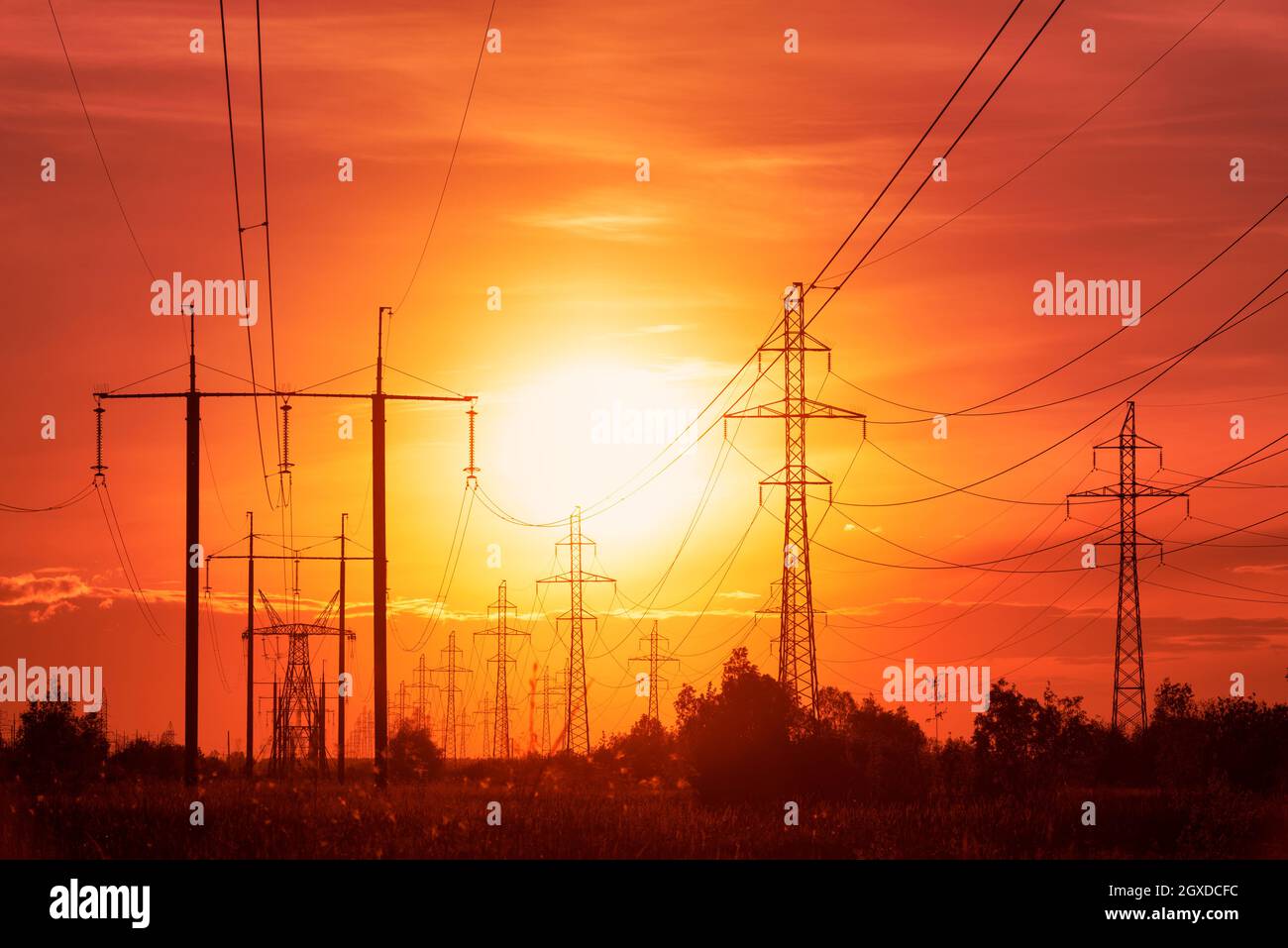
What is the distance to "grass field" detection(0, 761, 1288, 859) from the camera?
88.6 ft

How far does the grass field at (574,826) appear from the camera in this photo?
27000 millimetres

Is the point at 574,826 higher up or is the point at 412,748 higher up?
the point at 574,826

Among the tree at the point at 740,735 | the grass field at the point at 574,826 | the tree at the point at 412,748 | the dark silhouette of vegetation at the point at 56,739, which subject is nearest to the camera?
the grass field at the point at 574,826

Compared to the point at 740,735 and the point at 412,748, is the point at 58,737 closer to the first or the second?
the point at 412,748

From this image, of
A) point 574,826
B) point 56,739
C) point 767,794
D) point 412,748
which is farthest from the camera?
point 412,748

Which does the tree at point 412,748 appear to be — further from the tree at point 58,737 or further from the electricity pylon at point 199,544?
the electricity pylon at point 199,544

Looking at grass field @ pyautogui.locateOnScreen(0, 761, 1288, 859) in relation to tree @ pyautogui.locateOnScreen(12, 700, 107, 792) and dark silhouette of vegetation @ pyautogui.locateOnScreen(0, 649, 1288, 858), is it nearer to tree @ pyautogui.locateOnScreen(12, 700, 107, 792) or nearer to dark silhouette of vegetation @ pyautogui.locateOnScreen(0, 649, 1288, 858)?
dark silhouette of vegetation @ pyautogui.locateOnScreen(0, 649, 1288, 858)

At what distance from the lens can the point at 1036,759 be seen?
65.1 m

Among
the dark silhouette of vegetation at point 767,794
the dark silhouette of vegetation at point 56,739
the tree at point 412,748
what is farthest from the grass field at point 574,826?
Result: the tree at point 412,748

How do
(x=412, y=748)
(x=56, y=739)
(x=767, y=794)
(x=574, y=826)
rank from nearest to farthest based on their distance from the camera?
(x=574, y=826)
(x=767, y=794)
(x=56, y=739)
(x=412, y=748)

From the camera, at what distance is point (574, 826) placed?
29.1 meters

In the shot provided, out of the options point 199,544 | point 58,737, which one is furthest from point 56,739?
point 199,544
